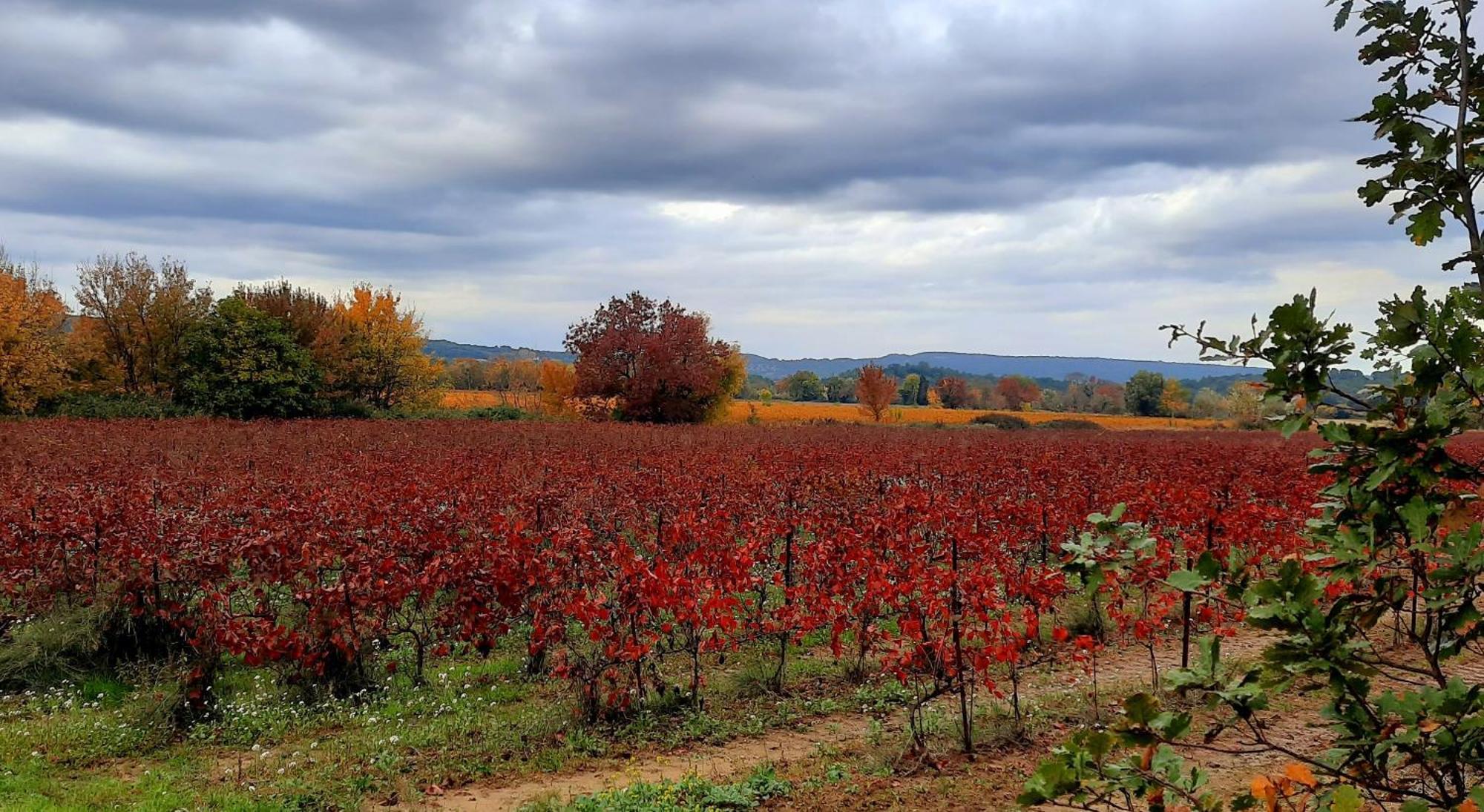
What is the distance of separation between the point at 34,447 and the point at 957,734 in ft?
68.8

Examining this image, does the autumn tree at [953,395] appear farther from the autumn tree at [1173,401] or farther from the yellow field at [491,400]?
the yellow field at [491,400]

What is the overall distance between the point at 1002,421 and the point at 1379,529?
167ft

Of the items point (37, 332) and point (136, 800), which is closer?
point (136, 800)

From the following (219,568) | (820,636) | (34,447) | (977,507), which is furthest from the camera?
(34,447)

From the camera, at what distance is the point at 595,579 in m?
7.52

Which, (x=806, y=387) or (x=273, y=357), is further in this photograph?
(x=806, y=387)

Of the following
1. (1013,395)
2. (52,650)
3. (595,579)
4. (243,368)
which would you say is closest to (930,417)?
(1013,395)

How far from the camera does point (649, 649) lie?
6.82 meters

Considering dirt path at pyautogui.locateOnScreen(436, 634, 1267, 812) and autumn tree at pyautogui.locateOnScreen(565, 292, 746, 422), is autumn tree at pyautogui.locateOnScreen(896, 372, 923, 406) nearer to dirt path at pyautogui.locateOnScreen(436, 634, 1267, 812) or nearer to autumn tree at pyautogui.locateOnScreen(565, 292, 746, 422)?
autumn tree at pyautogui.locateOnScreen(565, 292, 746, 422)

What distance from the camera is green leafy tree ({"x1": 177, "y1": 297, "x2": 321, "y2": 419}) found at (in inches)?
1310

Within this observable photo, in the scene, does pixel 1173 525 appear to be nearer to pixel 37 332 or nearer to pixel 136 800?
pixel 136 800

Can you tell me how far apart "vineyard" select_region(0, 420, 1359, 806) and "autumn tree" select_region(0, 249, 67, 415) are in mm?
24518

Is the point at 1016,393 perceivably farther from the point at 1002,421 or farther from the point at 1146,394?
the point at 1002,421

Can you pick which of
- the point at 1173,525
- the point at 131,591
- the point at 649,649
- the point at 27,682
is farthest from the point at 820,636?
the point at 27,682
